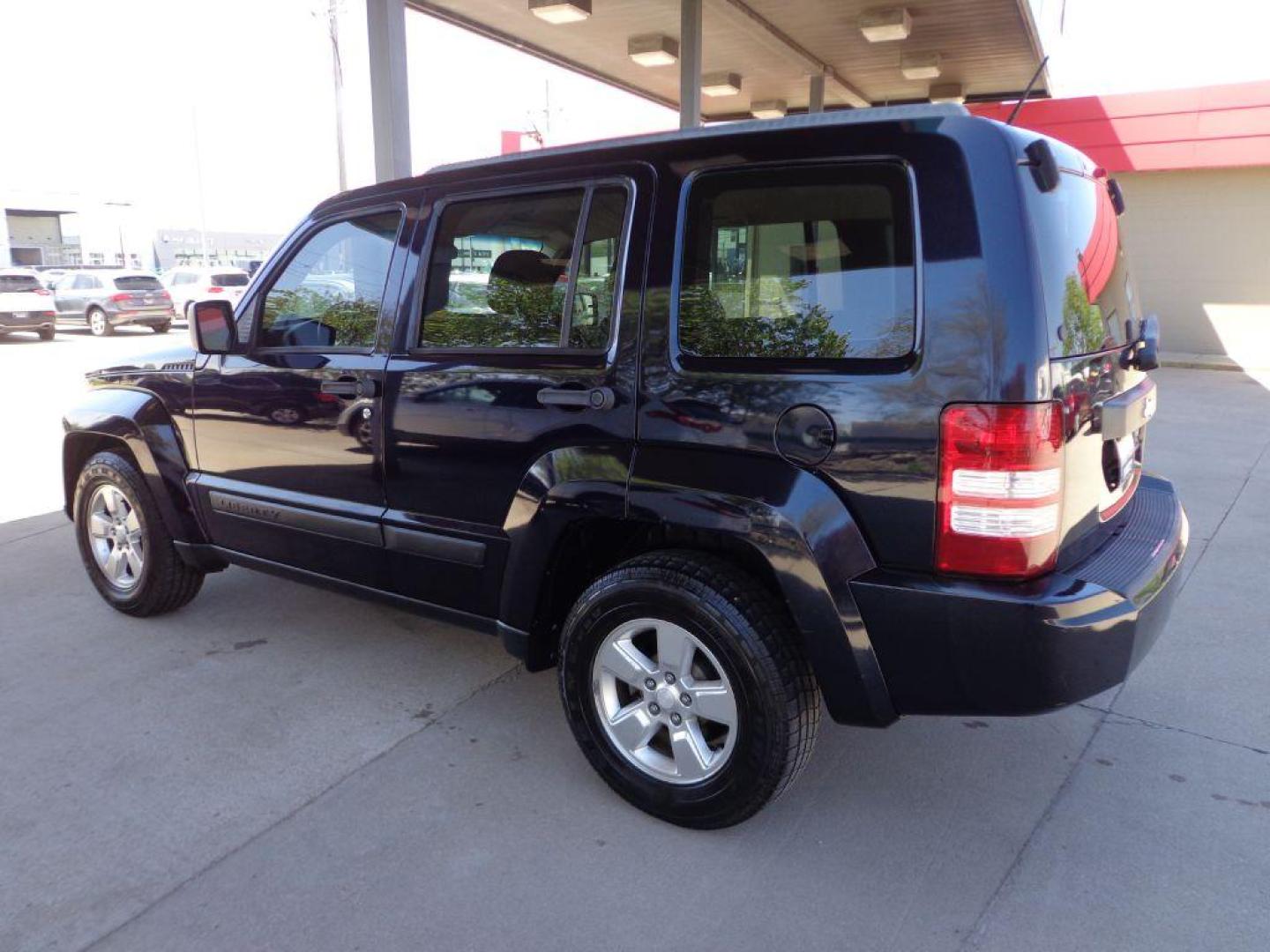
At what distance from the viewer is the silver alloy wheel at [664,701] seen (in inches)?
105

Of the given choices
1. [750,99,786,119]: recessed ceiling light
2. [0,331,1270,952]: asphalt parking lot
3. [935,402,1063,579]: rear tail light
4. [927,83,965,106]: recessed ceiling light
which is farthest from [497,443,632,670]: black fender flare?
[750,99,786,119]: recessed ceiling light

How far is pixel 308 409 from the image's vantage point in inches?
138

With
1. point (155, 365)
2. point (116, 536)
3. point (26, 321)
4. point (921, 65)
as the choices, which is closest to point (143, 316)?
point (26, 321)

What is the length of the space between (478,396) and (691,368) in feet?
2.57

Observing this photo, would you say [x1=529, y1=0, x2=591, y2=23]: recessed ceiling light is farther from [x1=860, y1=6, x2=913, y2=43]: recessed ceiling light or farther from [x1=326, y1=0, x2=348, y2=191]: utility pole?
[x1=326, y1=0, x2=348, y2=191]: utility pole

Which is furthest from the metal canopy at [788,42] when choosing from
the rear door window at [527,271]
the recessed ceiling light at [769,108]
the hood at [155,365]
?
the rear door window at [527,271]

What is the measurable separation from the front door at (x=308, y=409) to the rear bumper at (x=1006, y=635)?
1.89 meters

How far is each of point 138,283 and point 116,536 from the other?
20.9 m

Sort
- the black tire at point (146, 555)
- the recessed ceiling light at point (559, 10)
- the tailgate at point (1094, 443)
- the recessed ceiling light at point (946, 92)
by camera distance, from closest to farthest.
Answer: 1. the tailgate at point (1094, 443)
2. the black tire at point (146, 555)
3. the recessed ceiling light at point (559, 10)
4. the recessed ceiling light at point (946, 92)

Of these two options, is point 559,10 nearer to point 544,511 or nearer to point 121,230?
point 544,511

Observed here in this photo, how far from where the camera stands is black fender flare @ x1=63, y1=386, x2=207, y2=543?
160 inches

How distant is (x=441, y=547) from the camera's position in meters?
3.21

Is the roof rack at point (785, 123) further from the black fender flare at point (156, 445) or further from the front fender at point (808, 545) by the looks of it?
the black fender flare at point (156, 445)

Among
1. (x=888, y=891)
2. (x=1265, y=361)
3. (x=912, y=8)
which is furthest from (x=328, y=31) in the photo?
(x=888, y=891)
